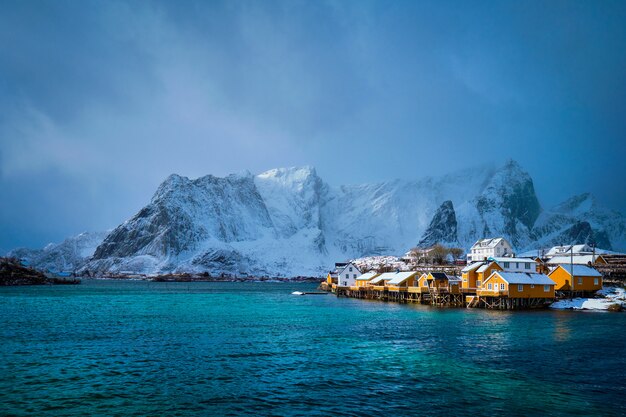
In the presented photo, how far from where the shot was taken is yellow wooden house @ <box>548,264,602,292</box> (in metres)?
73.2

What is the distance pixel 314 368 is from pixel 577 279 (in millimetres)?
60733

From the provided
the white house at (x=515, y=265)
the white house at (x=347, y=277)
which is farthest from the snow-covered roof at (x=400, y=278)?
the white house at (x=347, y=277)

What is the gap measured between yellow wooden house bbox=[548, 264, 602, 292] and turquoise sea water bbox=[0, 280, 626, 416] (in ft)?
→ 79.2

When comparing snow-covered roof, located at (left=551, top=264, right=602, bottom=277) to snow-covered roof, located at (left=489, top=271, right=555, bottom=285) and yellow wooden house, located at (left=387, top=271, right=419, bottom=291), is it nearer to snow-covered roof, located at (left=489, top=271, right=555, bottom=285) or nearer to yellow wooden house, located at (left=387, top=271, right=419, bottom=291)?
snow-covered roof, located at (left=489, top=271, right=555, bottom=285)

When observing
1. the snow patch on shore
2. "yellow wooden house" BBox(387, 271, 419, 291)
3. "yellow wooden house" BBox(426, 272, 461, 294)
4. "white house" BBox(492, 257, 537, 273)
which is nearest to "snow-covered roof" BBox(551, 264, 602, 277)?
the snow patch on shore

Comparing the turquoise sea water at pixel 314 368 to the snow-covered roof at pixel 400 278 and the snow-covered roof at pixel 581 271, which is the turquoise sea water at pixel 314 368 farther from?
the snow-covered roof at pixel 400 278

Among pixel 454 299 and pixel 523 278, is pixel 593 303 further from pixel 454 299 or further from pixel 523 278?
pixel 454 299

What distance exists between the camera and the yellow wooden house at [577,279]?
7325 centimetres

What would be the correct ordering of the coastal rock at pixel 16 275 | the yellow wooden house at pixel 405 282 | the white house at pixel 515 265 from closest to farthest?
the white house at pixel 515 265, the yellow wooden house at pixel 405 282, the coastal rock at pixel 16 275

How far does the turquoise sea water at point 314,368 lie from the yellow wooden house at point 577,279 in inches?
951

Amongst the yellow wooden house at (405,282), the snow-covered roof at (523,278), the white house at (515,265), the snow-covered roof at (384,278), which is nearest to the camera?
the snow-covered roof at (523,278)

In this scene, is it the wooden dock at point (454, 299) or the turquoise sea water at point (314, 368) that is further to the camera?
the wooden dock at point (454, 299)

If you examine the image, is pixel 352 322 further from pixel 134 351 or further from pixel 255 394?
pixel 255 394

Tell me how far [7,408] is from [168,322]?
3325 centimetres
